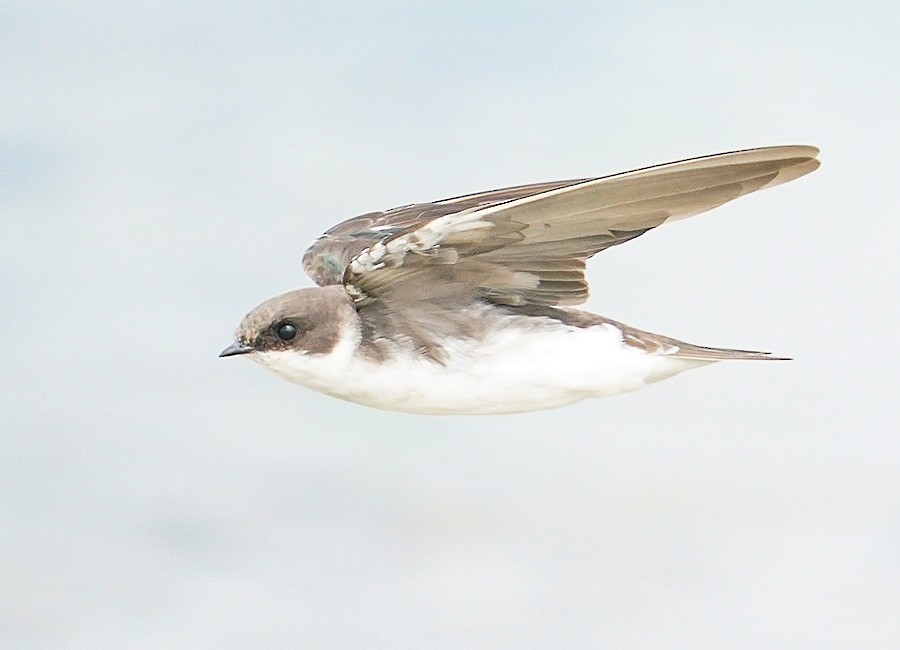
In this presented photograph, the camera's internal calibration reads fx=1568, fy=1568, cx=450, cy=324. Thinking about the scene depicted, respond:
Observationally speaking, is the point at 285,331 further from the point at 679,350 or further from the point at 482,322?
the point at 679,350

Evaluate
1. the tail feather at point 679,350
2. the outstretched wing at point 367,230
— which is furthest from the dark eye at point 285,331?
the tail feather at point 679,350

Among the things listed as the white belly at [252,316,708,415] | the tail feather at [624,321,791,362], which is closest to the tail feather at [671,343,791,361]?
the tail feather at [624,321,791,362]

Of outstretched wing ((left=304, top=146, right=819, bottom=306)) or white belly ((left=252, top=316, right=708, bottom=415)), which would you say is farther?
white belly ((left=252, top=316, right=708, bottom=415))

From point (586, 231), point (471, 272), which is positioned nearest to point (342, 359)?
point (471, 272)

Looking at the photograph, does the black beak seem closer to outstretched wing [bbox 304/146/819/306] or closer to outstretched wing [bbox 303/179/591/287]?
outstretched wing [bbox 304/146/819/306]

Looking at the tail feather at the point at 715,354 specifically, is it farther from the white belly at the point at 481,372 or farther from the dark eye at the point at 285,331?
the dark eye at the point at 285,331

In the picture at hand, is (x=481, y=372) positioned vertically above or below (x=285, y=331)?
below

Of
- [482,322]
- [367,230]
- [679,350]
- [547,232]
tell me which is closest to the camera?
[547,232]

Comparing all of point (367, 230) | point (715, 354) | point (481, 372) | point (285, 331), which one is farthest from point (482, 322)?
point (367, 230)
